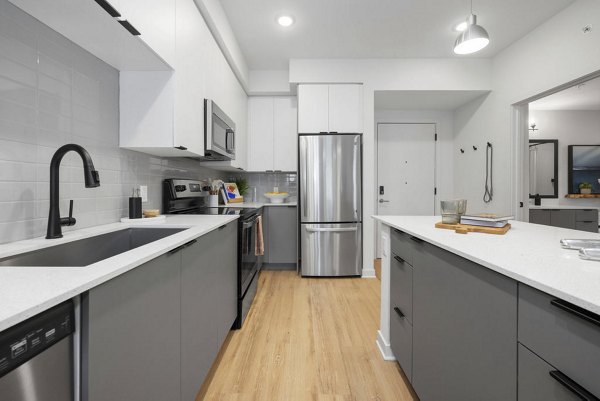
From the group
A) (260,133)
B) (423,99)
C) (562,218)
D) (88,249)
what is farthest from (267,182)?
(562,218)

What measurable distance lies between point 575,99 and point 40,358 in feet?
18.3

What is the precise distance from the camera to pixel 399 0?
2316 millimetres

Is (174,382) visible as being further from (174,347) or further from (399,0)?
(399,0)

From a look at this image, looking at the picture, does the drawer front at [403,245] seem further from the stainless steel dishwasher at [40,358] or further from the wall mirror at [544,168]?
the wall mirror at [544,168]

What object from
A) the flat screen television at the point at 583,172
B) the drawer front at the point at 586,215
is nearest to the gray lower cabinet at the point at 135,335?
the drawer front at the point at 586,215

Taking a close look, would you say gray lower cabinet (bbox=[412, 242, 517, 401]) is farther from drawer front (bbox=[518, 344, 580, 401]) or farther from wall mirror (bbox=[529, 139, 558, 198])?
wall mirror (bbox=[529, 139, 558, 198])

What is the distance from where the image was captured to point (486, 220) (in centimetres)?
128

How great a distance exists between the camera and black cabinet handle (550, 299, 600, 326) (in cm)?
50

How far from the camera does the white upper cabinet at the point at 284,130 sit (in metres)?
3.77

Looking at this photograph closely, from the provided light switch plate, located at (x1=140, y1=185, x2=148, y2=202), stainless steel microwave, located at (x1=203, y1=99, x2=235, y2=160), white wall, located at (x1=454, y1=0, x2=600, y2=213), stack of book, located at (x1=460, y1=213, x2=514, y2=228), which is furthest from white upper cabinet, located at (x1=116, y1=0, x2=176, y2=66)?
white wall, located at (x1=454, y1=0, x2=600, y2=213)

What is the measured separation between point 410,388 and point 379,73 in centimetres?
318

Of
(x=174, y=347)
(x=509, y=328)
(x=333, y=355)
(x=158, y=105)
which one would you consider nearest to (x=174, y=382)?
(x=174, y=347)

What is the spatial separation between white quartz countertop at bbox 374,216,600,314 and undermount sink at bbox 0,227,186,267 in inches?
51.6

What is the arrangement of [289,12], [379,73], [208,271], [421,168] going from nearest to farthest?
[208,271]
[289,12]
[379,73]
[421,168]
